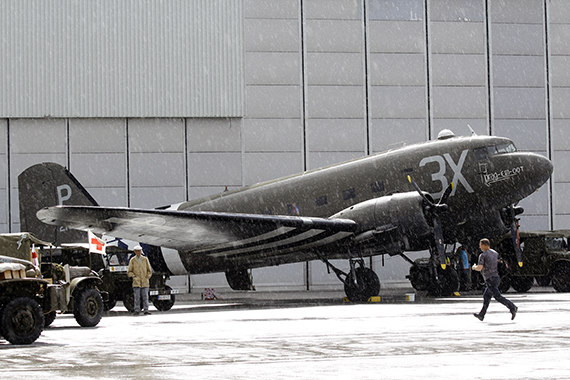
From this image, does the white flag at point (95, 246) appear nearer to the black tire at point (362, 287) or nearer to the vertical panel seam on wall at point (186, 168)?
the black tire at point (362, 287)

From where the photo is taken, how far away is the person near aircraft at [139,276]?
23.5 meters

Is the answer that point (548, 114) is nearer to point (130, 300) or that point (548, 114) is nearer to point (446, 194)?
point (446, 194)

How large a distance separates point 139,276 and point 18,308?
953cm

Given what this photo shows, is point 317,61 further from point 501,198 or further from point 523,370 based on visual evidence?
point 523,370

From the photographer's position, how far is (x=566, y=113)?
141 ft

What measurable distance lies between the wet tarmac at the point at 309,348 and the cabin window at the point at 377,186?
7709mm

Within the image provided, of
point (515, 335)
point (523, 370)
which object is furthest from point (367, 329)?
point (523, 370)

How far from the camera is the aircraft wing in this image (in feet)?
78.2

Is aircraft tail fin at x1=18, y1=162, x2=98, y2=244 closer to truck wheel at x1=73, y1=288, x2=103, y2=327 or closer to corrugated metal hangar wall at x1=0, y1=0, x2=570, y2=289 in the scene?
corrugated metal hangar wall at x1=0, y1=0, x2=570, y2=289

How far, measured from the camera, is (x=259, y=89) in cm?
4128

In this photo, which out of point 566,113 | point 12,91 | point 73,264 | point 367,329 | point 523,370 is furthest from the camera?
point 566,113

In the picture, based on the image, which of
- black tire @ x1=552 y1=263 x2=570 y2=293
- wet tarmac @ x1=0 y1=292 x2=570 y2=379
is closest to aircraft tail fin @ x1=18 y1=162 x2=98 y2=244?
wet tarmac @ x1=0 y1=292 x2=570 y2=379

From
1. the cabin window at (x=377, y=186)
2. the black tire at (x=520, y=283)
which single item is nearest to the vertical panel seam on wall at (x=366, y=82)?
the black tire at (x=520, y=283)

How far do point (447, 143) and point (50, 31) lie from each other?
2215 cm
